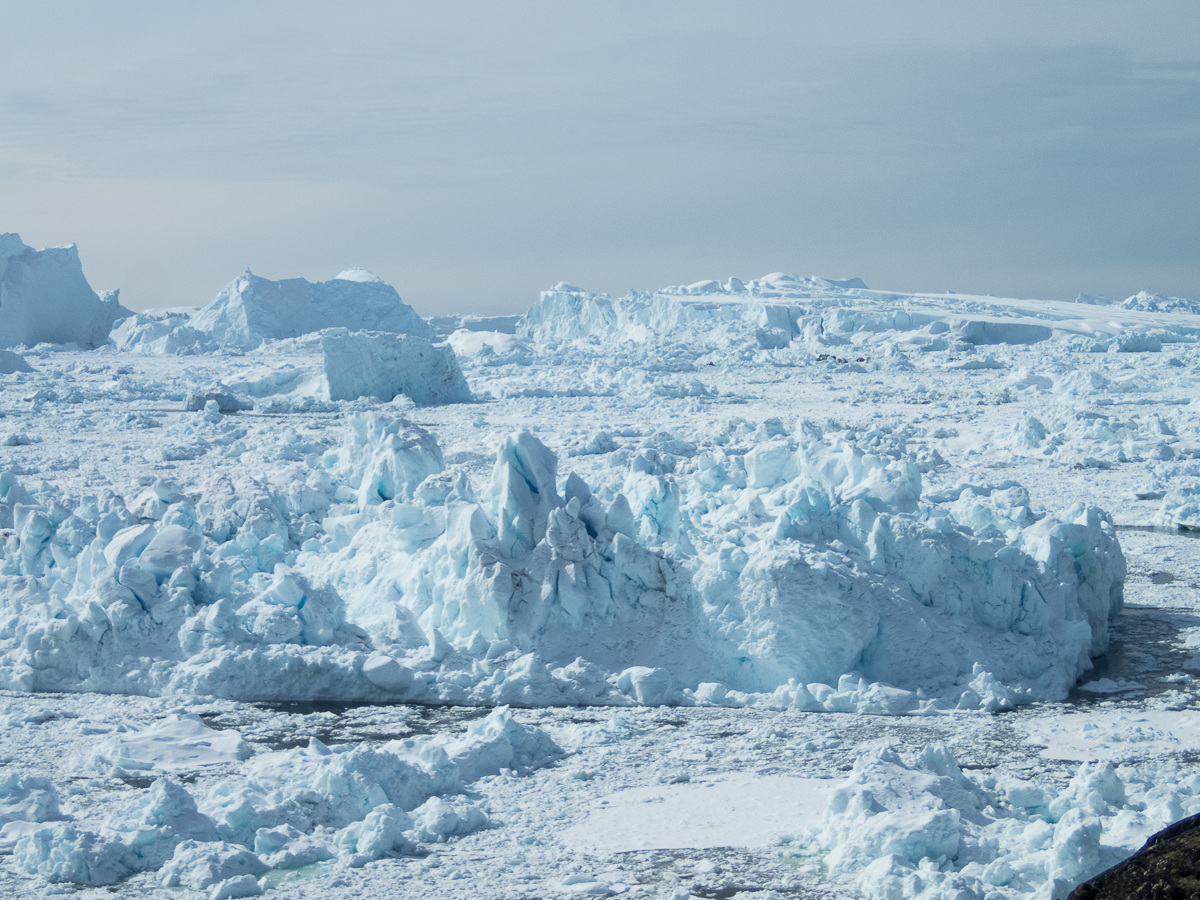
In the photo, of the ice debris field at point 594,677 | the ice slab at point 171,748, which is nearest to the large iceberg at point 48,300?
the ice debris field at point 594,677

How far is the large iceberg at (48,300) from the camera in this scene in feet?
109

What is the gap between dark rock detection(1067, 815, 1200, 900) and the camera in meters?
2.79

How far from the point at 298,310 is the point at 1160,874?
37749 mm

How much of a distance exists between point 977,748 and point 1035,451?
10150 mm

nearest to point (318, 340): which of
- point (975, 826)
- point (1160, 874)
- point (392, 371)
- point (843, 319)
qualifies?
point (392, 371)

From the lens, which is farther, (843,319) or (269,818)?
(843,319)

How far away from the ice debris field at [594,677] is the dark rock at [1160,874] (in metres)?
1.26

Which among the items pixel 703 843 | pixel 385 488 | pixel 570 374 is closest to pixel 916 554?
pixel 703 843

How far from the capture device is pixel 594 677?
693cm

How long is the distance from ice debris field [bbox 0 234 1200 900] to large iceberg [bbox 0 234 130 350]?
71.7ft

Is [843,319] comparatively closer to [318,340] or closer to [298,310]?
[318,340]

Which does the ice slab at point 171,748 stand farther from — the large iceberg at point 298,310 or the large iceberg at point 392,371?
the large iceberg at point 298,310

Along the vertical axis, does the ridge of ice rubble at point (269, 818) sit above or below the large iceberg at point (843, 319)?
below

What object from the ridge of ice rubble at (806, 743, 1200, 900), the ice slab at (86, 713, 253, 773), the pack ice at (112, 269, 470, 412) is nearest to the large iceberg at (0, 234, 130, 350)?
the pack ice at (112, 269, 470, 412)
